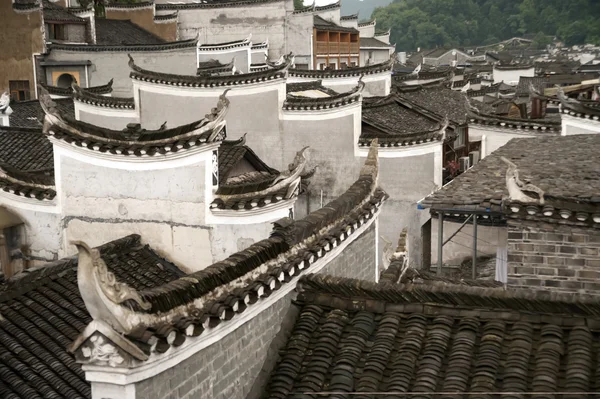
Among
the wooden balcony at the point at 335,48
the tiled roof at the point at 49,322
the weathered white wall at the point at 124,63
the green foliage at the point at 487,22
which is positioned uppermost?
the green foliage at the point at 487,22

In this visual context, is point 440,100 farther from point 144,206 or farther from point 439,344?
point 439,344

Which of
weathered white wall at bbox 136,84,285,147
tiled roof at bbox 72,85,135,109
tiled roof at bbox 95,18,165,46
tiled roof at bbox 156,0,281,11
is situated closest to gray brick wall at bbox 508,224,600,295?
weathered white wall at bbox 136,84,285,147

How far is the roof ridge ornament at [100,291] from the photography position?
16.6 feet

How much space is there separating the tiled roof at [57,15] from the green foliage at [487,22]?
95.5m

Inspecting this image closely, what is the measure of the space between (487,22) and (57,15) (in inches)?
4471

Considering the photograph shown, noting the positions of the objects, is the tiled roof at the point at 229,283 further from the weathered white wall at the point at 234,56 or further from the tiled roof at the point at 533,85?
the tiled roof at the point at 533,85

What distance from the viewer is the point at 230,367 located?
6512 mm

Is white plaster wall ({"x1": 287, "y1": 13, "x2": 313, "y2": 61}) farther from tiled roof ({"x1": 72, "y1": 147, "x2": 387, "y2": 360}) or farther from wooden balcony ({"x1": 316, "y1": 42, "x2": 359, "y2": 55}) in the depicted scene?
tiled roof ({"x1": 72, "y1": 147, "x2": 387, "y2": 360})

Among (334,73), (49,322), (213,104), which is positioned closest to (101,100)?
(213,104)

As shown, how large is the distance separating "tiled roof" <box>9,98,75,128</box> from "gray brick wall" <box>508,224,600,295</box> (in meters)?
18.1

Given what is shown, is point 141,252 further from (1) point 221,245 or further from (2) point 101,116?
(2) point 101,116

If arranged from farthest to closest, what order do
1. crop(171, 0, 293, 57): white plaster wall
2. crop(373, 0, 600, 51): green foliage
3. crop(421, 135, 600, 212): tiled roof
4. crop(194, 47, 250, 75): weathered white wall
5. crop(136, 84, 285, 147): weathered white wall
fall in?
crop(373, 0, 600, 51): green foliage
crop(171, 0, 293, 57): white plaster wall
crop(194, 47, 250, 75): weathered white wall
crop(136, 84, 285, 147): weathered white wall
crop(421, 135, 600, 212): tiled roof

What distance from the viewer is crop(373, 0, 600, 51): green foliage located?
126312mm

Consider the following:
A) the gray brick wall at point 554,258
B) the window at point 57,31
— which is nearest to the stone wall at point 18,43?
the window at point 57,31
